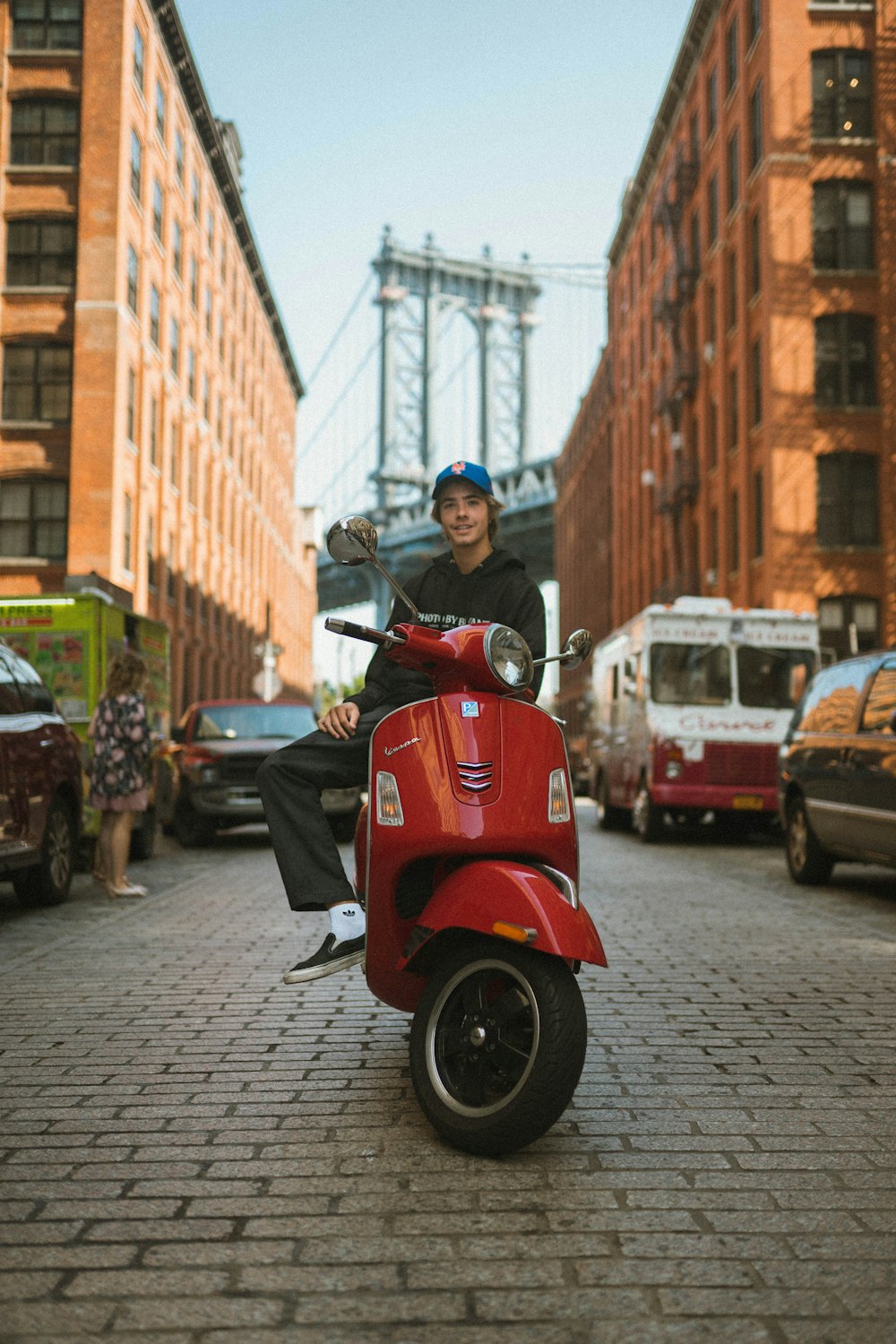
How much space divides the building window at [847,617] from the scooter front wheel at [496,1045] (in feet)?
92.1

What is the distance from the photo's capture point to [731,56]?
36531mm

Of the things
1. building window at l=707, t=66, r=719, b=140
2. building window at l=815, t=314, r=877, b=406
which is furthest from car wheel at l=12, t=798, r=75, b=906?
building window at l=707, t=66, r=719, b=140

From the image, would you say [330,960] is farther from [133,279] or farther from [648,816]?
[133,279]

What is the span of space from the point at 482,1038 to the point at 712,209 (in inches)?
1509

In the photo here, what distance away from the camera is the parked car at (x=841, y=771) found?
31.6 feet

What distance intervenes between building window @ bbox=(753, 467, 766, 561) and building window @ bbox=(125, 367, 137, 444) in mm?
14969

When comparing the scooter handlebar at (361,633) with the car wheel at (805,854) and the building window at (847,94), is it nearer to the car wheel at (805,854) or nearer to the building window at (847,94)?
the car wheel at (805,854)

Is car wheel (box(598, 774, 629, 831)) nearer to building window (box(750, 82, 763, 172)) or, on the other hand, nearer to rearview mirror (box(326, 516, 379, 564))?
rearview mirror (box(326, 516, 379, 564))

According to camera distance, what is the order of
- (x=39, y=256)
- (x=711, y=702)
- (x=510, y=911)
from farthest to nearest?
(x=39, y=256)
(x=711, y=702)
(x=510, y=911)

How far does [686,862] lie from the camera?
1383cm

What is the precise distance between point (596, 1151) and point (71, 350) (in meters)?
31.1

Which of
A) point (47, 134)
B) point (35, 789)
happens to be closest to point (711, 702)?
point (35, 789)

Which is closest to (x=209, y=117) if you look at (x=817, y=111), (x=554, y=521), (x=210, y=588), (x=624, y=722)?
(x=210, y=588)

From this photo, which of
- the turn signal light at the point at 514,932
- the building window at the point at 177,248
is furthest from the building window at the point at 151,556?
the turn signal light at the point at 514,932
